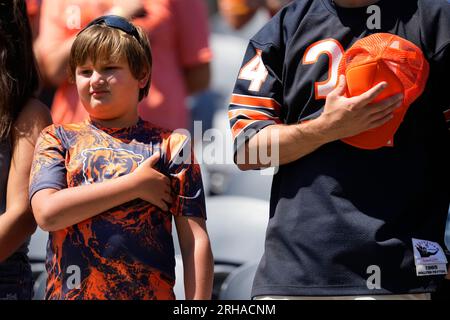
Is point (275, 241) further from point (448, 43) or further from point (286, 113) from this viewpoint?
point (448, 43)

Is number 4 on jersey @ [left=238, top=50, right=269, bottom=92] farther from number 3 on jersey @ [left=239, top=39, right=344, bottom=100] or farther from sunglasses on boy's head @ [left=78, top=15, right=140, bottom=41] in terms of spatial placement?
sunglasses on boy's head @ [left=78, top=15, right=140, bottom=41]

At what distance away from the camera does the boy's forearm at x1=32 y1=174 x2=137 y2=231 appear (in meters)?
2.82

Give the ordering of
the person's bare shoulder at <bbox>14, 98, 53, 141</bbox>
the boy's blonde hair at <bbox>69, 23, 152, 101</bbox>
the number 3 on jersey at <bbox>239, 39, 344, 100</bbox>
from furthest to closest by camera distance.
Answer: the person's bare shoulder at <bbox>14, 98, 53, 141</bbox>, the boy's blonde hair at <bbox>69, 23, 152, 101</bbox>, the number 3 on jersey at <bbox>239, 39, 344, 100</bbox>

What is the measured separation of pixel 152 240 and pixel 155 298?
0.17 metres

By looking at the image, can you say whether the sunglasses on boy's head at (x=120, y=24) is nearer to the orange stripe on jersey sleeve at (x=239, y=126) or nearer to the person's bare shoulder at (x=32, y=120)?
the person's bare shoulder at (x=32, y=120)

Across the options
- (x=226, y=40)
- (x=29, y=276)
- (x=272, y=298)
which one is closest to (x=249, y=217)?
(x=29, y=276)

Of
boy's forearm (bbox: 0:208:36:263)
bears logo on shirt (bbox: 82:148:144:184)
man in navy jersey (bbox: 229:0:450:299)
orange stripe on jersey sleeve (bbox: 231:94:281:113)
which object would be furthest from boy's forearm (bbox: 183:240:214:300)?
boy's forearm (bbox: 0:208:36:263)

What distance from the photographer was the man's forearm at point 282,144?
2676mm

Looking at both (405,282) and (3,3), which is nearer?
(405,282)

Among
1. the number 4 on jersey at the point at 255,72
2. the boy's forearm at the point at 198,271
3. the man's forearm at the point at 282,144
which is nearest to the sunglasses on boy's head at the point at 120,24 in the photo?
the number 4 on jersey at the point at 255,72

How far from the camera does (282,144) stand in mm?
2732

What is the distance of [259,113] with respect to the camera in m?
2.82

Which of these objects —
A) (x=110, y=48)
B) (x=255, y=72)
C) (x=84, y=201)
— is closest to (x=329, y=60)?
(x=255, y=72)

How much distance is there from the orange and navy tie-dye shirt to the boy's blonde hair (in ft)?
0.67
